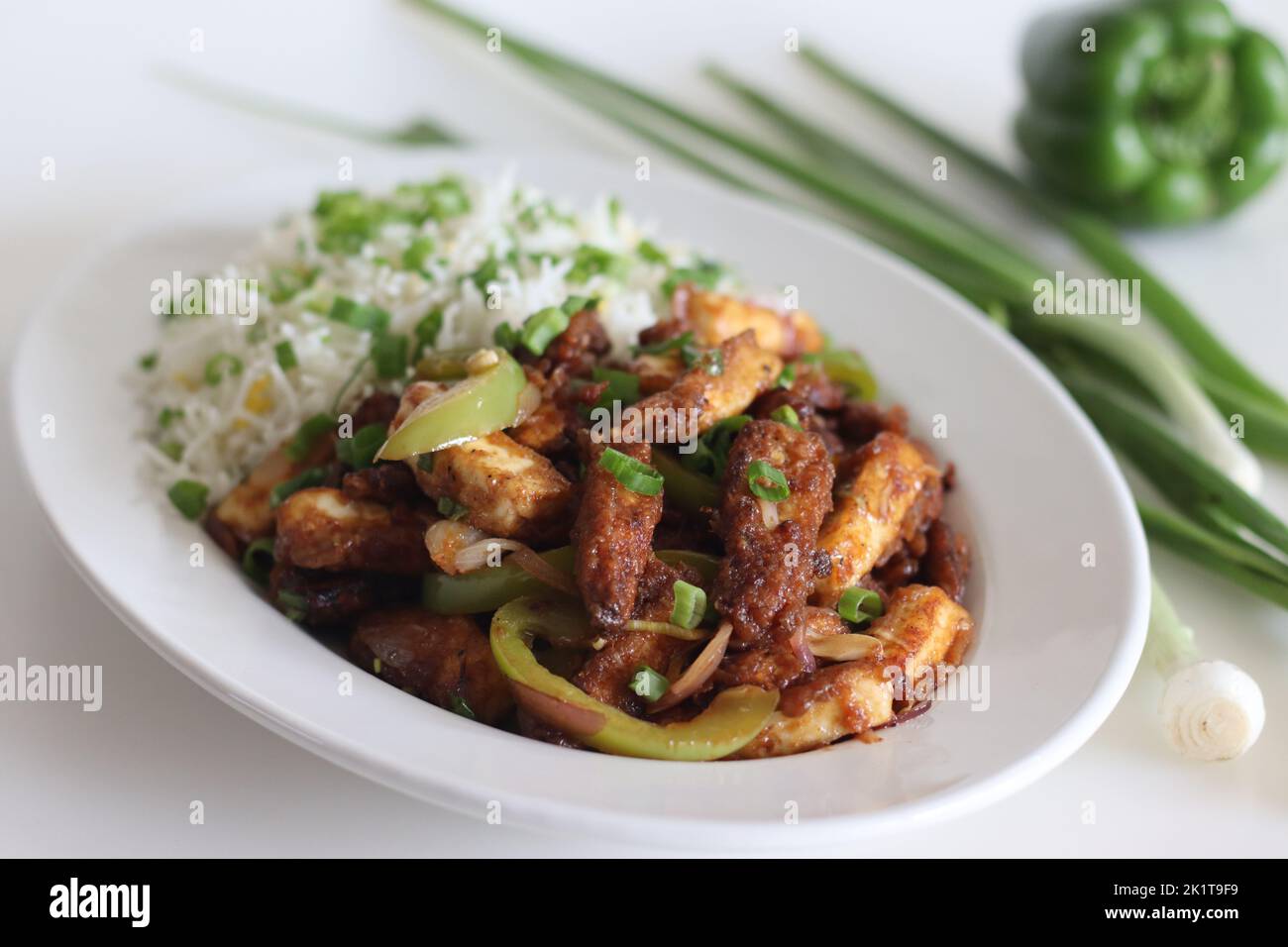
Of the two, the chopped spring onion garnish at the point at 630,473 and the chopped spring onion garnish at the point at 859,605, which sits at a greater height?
the chopped spring onion garnish at the point at 630,473

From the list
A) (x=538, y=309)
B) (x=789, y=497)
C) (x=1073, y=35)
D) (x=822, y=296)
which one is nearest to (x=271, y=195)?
(x=538, y=309)

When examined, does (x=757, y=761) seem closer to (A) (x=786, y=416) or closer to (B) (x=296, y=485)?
(A) (x=786, y=416)

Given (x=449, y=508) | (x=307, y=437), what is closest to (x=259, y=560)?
(x=307, y=437)

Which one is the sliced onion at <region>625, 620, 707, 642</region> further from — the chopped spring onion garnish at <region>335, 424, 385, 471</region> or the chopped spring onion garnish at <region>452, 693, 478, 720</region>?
the chopped spring onion garnish at <region>335, 424, 385, 471</region>

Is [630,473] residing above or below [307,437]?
below

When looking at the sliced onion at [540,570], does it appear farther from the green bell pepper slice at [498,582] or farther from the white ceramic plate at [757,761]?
the white ceramic plate at [757,761]

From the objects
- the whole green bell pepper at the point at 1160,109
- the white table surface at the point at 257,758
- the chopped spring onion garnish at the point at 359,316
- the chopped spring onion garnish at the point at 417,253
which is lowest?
the white table surface at the point at 257,758

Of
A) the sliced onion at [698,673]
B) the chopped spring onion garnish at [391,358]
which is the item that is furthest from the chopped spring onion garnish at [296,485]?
the sliced onion at [698,673]
